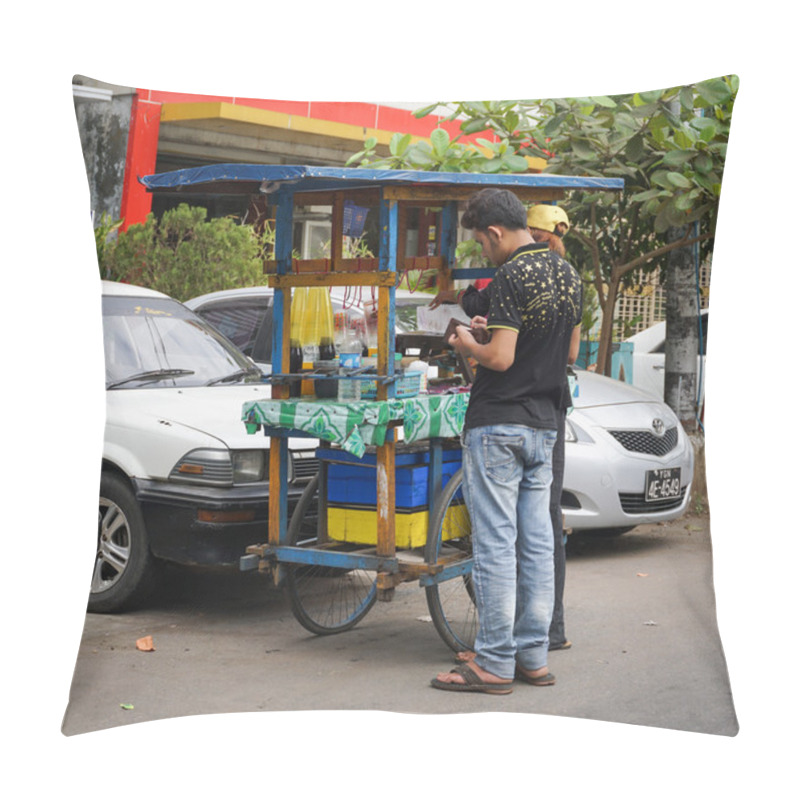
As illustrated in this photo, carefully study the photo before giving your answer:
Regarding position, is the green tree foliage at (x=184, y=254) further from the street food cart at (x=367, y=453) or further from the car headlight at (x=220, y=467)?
the car headlight at (x=220, y=467)

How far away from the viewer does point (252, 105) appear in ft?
14.9

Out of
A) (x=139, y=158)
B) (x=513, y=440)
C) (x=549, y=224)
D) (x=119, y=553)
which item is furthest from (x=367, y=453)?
(x=139, y=158)

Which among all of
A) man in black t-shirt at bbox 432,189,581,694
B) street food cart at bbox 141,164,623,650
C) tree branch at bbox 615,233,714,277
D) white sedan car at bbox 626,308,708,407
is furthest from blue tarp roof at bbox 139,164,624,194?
white sedan car at bbox 626,308,708,407

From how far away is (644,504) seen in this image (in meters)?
4.73

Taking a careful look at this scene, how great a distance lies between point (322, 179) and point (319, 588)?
1.57 m

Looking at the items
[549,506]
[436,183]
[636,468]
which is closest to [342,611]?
[549,506]

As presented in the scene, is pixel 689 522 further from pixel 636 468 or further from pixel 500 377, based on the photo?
pixel 500 377

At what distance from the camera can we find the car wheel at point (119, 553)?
445 centimetres

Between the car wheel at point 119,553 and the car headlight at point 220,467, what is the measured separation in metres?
0.22

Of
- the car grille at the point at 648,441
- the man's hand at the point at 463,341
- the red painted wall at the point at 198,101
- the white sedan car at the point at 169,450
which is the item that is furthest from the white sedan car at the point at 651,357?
the white sedan car at the point at 169,450

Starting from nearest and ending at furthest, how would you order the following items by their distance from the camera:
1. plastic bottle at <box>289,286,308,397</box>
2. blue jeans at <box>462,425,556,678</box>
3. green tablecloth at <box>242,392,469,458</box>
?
blue jeans at <box>462,425,556,678</box>
green tablecloth at <box>242,392,469,458</box>
plastic bottle at <box>289,286,308,397</box>

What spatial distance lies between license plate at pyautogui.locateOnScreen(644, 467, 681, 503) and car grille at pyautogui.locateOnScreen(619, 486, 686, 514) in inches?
0.6

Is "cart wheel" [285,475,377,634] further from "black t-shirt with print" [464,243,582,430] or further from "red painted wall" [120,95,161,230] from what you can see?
"red painted wall" [120,95,161,230]

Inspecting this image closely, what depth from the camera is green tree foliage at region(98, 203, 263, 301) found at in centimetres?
440
